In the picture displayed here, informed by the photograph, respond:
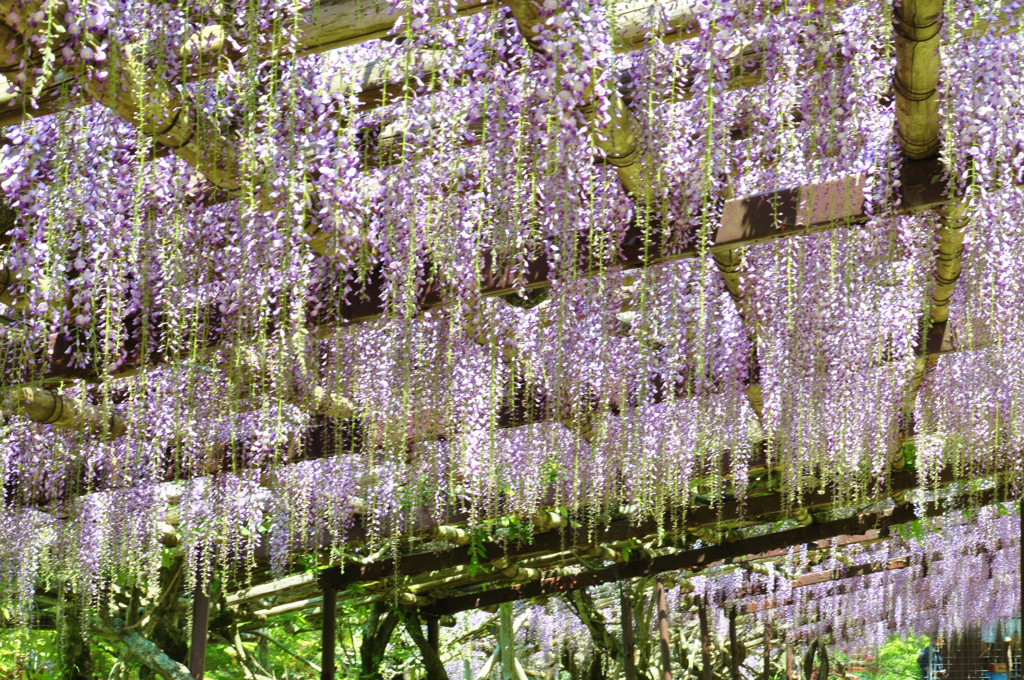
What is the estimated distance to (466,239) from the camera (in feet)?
12.8

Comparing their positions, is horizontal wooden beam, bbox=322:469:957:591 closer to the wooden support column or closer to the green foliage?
the wooden support column

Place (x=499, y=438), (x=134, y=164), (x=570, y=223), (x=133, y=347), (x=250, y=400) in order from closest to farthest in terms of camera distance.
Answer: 1. (x=134, y=164)
2. (x=570, y=223)
3. (x=133, y=347)
4. (x=250, y=400)
5. (x=499, y=438)

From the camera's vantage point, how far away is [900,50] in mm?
2938

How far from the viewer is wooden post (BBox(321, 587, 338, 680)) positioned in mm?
7633

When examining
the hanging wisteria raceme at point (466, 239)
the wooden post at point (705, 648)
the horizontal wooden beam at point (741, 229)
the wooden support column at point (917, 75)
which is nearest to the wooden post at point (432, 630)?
the wooden post at point (705, 648)

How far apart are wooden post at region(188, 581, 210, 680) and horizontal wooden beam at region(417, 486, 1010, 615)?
129 inches

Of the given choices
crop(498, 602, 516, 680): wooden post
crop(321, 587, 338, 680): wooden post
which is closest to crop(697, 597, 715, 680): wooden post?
crop(498, 602, 516, 680): wooden post

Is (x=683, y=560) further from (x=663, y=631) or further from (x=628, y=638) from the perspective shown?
(x=628, y=638)

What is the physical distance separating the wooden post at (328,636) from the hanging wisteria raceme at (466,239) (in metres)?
1.57

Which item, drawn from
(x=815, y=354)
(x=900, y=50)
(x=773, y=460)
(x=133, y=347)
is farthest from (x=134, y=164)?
(x=773, y=460)

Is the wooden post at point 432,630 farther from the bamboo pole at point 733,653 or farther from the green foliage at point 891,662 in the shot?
the green foliage at point 891,662

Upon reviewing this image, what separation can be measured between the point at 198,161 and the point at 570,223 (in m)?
1.18

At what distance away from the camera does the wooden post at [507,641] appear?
9766 mm

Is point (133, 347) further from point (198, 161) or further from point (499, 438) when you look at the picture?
point (499, 438)
